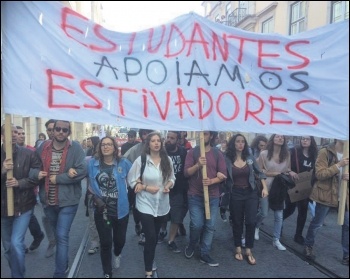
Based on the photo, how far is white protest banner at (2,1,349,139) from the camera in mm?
3775

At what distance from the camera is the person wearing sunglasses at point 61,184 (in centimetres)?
407

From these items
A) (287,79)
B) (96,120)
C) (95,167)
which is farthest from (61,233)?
(287,79)

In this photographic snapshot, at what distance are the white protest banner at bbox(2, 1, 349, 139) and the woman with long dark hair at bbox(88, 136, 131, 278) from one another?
631 mm

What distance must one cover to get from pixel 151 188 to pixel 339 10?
1096 cm

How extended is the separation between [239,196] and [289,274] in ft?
3.64

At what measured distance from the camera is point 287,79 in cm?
424

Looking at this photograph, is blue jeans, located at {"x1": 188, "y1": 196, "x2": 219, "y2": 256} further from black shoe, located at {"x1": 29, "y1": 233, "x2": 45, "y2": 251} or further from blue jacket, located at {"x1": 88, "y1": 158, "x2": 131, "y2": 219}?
black shoe, located at {"x1": 29, "y1": 233, "x2": 45, "y2": 251}

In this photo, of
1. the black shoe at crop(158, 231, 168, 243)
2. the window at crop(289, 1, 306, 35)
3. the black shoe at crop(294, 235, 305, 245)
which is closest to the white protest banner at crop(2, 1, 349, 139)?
the black shoe at crop(294, 235, 305, 245)

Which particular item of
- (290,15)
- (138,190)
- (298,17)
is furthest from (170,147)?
(290,15)

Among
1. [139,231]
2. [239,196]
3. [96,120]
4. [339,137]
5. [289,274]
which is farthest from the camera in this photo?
[139,231]

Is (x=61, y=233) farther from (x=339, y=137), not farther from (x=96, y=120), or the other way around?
(x=339, y=137)

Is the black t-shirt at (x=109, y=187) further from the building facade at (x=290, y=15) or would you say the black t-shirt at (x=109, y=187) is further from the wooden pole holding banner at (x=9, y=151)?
the building facade at (x=290, y=15)

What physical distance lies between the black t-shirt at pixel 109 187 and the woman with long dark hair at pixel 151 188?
211 millimetres

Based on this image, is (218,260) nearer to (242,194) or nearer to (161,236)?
(242,194)
